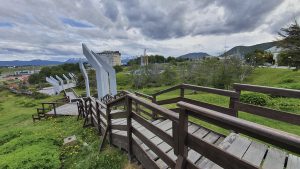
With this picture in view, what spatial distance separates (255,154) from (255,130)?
141cm

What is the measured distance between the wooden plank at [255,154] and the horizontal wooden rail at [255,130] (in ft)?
3.72

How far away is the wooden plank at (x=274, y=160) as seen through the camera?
212 cm

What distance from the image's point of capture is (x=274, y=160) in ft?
7.32

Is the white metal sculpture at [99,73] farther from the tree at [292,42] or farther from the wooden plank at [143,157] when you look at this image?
the tree at [292,42]

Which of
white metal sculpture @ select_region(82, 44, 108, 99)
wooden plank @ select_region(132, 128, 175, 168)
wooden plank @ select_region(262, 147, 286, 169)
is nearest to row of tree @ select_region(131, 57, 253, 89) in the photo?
white metal sculpture @ select_region(82, 44, 108, 99)

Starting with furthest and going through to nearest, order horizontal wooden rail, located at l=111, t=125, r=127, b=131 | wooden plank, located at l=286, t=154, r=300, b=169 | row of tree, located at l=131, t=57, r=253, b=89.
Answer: row of tree, located at l=131, t=57, r=253, b=89 < horizontal wooden rail, located at l=111, t=125, r=127, b=131 < wooden plank, located at l=286, t=154, r=300, b=169

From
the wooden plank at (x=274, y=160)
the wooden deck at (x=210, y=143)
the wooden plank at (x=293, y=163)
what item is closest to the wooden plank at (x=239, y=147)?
the wooden deck at (x=210, y=143)

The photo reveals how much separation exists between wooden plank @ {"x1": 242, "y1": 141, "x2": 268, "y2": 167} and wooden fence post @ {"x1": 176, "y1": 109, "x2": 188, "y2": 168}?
0.96 meters

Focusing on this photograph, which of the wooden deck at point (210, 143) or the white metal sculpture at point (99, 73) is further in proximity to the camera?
the white metal sculpture at point (99, 73)

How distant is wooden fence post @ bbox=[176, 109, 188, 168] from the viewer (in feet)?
6.15

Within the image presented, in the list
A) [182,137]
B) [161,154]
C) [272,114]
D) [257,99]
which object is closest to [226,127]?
[182,137]

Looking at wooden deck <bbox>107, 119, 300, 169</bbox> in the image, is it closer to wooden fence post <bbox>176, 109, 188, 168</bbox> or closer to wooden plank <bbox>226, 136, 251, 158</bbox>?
wooden plank <bbox>226, 136, 251, 158</bbox>

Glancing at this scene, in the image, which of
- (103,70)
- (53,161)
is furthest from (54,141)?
(103,70)

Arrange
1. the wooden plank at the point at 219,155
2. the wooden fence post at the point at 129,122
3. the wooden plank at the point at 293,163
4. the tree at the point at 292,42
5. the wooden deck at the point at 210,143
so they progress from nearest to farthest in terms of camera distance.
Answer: the wooden deck at the point at 210,143 → the wooden plank at the point at 219,155 → the wooden plank at the point at 293,163 → the wooden fence post at the point at 129,122 → the tree at the point at 292,42
